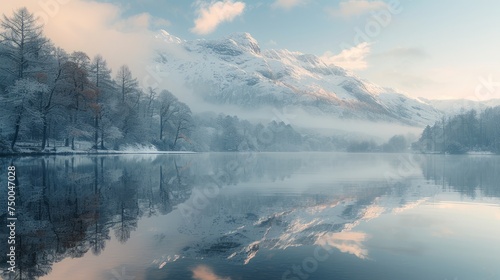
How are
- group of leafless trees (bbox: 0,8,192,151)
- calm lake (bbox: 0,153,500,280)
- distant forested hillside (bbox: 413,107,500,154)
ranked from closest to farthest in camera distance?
1. calm lake (bbox: 0,153,500,280)
2. group of leafless trees (bbox: 0,8,192,151)
3. distant forested hillside (bbox: 413,107,500,154)

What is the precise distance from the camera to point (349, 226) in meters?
17.4

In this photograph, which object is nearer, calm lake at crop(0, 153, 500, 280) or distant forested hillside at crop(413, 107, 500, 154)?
calm lake at crop(0, 153, 500, 280)

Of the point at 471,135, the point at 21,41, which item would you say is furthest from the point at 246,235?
the point at 471,135

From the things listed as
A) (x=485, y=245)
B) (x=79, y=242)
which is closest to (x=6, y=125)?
(x=79, y=242)

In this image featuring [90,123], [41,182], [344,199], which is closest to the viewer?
[344,199]

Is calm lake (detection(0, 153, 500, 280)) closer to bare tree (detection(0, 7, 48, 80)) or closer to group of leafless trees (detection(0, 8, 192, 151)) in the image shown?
group of leafless trees (detection(0, 8, 192, 151))

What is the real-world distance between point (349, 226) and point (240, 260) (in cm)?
730

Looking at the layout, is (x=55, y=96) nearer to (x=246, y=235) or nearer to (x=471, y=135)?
(x=246, y=235)

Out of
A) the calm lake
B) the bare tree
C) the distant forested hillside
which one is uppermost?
the bare tree

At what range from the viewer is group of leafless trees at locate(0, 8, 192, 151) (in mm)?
60656

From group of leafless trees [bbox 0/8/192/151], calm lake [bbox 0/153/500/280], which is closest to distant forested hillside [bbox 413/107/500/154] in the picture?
group of leafless trees [bbox 0/8/192/151]

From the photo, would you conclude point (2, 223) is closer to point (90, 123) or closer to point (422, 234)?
point (422, 234)

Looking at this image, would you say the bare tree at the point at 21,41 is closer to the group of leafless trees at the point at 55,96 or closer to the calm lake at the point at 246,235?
the group of leafless trees at the point at 55,96

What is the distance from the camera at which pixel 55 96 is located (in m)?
69.9
